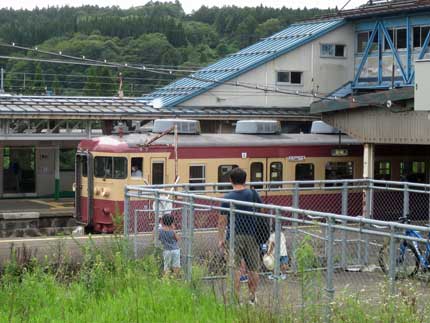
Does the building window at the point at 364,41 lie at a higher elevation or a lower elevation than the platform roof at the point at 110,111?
higher

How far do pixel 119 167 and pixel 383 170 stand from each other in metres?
8.14

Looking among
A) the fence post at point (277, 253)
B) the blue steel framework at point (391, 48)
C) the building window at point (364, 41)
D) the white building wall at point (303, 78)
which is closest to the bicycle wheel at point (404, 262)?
the fence post at point (277, 253)

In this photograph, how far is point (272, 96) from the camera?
120 ft

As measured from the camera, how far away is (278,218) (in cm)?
1000

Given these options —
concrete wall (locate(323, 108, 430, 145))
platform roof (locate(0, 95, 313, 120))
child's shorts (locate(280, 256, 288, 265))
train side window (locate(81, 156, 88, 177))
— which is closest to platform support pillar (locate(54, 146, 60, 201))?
platform roof (locate(0, 95, 313, 120))

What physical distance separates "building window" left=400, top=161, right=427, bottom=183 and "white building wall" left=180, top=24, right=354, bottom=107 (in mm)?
10354

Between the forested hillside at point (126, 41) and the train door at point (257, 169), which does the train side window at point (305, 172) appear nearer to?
the train door at point (257, 169)

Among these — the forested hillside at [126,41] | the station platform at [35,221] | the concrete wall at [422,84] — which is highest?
the forested hillside at [126,41]

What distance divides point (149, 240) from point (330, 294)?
19.4 feet

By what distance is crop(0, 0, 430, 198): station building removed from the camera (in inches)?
1136

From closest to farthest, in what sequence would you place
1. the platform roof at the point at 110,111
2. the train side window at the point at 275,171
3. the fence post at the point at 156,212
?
1. the fence post at the point at 156,212
2. the train side window at the point at 275,171
3. the platform roof at the point at 110,111

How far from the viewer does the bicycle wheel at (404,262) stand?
10.0 metres

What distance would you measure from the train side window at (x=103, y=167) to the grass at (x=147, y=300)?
36.4 feet

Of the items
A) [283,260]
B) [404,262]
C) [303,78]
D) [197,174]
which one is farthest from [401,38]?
[404,262]
